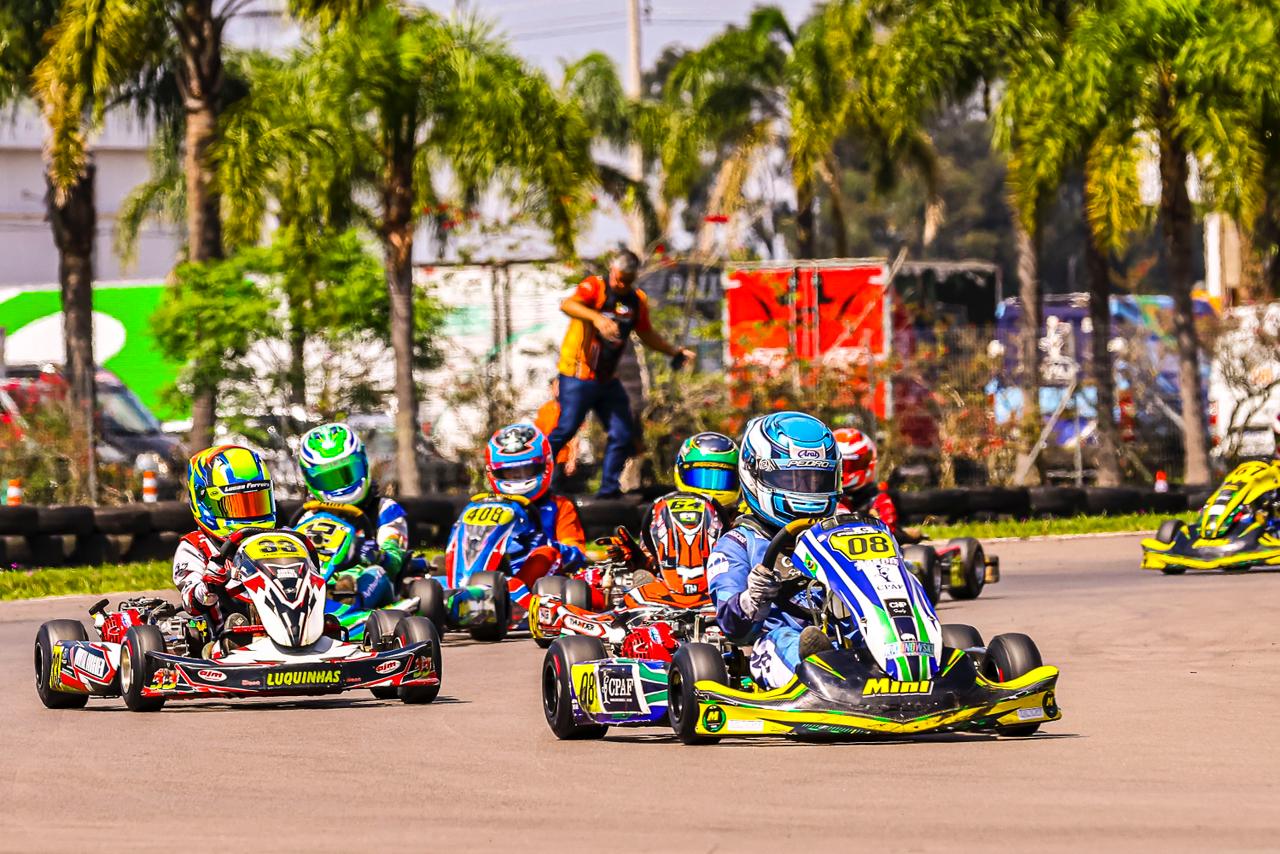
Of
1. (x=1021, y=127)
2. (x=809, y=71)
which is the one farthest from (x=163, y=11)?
(x=809, y=71)

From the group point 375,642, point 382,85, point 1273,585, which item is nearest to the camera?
point 375,642

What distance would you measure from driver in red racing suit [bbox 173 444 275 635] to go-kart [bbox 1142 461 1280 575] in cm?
833

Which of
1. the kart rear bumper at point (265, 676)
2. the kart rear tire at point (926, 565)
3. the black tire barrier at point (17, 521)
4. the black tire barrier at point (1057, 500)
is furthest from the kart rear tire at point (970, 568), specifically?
the black tire barrier at point (17, 521)

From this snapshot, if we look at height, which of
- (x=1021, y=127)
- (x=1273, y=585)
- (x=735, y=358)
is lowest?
(x=1273, y=585)

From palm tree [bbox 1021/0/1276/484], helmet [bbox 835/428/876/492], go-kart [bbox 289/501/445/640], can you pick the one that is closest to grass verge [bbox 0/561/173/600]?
go-kart [bbox 289/501/445/640]

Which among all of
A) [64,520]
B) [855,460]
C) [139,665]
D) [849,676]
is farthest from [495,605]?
[64,520]

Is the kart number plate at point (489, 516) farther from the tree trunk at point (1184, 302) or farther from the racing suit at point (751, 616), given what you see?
the tree trunk at point (1184, 302)

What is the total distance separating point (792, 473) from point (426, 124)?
45.8ft

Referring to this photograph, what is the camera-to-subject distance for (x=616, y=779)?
23.8 ft

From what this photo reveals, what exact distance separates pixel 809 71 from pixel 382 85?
10816mm

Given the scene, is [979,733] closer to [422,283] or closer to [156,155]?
[422,283]

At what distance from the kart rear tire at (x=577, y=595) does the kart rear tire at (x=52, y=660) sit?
114 inches

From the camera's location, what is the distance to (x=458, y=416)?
76.0 ft

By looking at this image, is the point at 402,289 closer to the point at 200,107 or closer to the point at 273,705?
the point at 200,107
